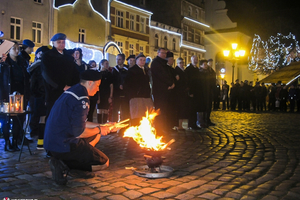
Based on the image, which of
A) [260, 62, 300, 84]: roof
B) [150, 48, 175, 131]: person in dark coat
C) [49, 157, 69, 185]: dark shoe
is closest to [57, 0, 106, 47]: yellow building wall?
[260, 62, 300, 84]: roof

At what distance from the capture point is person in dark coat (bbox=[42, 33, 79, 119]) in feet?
22.0

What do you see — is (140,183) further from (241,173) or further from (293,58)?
(293,58)

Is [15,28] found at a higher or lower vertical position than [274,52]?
lower

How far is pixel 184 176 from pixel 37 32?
91.2 ft

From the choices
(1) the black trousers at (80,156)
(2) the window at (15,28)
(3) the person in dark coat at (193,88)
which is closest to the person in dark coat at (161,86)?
(3) the person in dark coat at (193,88)

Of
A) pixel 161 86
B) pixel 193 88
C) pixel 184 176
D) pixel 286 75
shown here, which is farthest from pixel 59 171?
pixel 286 75

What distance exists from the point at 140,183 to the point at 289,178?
7.38 ft

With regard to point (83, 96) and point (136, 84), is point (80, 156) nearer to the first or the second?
point (83, 96)

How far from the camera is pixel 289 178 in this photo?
5051 mm

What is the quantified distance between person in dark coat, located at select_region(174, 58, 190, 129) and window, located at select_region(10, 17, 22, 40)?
70.3ft

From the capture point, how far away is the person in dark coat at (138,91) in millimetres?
8398

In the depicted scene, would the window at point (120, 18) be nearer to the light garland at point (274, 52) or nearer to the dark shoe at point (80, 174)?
the light garland at point (274, 52)

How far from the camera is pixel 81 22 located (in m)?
33.7

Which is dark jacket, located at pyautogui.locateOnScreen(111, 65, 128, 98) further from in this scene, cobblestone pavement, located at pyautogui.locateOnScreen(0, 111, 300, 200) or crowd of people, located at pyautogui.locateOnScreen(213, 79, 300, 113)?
crowd of people, located at pyautogui.locateOnScreen(213, 79, 300, 113)
